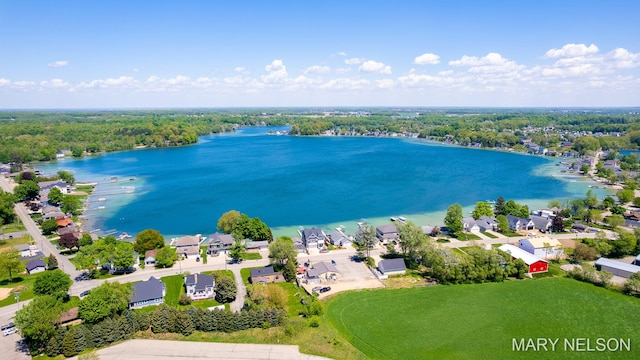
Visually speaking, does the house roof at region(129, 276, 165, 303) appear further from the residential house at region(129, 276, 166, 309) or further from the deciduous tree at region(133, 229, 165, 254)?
the deciduous tree at region(133, 229, 165, 254)

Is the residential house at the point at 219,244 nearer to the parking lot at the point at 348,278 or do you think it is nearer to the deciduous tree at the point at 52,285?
the parking lot at the point at 348,278

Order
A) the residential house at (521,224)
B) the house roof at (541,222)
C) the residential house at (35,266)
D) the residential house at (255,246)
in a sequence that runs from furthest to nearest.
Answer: the residential house at (521,224) < the house roof at (541,222) < the residential house at (255,246) < the residential house at (35,266)

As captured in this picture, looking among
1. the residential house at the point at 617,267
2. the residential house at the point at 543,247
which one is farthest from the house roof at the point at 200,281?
the residential house at the point at 617,267

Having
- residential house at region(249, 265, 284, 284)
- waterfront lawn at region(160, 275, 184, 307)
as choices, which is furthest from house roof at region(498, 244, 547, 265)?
waterfront lawn at region(160, 275, 184, 307)

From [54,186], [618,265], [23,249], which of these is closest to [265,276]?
[23,249]

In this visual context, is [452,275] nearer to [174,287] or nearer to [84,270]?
[174,287]

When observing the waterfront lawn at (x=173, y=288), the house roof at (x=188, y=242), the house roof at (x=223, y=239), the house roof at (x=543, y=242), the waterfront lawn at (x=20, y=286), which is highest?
the house roof at (x=543, y=242)

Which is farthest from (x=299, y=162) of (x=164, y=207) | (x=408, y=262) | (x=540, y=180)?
(x=408, y=262)
